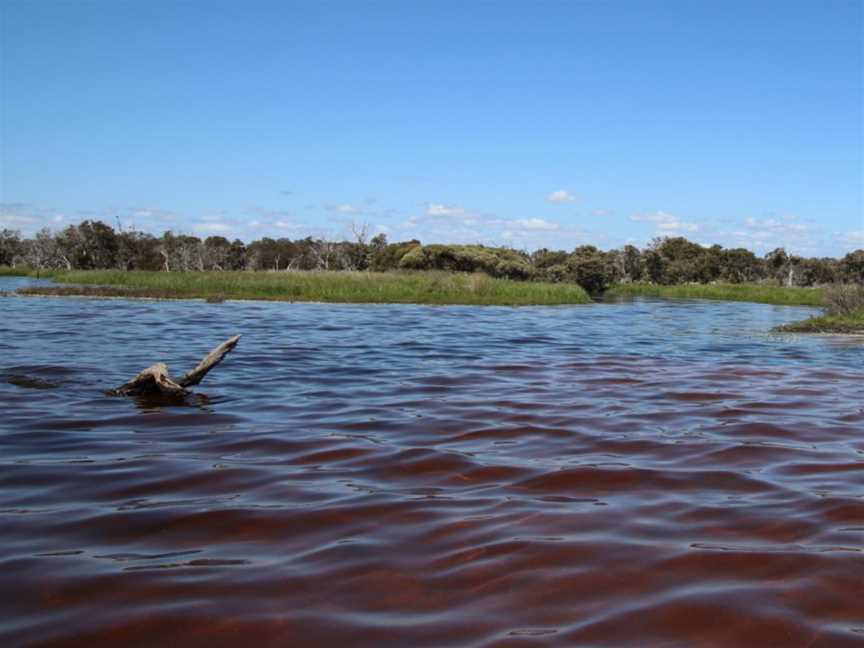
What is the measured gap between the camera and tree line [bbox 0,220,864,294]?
65.3m

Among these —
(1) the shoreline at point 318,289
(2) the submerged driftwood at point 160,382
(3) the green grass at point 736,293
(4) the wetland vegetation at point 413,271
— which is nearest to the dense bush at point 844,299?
(4) the wetland vegetation at point 413,271

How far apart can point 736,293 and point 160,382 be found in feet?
181

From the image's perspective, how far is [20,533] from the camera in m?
3.88

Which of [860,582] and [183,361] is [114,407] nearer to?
[183,361]

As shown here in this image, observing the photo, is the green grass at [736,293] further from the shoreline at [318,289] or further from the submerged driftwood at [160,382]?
the submerged driftwood at [160,382]

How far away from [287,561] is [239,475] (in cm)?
166

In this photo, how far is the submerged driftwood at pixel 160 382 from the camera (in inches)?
316

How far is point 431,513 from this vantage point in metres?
4.28

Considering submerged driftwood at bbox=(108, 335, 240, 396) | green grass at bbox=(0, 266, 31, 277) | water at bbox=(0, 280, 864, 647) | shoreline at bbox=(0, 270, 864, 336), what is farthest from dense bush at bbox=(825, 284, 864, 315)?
green grass at bbox=(0, 266, 31, 277)

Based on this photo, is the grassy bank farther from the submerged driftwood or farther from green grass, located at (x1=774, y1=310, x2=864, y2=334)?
the submerged driftwood

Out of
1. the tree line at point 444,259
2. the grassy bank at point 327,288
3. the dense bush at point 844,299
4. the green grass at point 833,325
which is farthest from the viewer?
the tree line at point 444,259

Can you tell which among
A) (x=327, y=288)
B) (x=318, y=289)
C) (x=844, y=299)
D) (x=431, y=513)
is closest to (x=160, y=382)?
(x=431, y=513)

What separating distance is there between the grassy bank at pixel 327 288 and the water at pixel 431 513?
2600 cm

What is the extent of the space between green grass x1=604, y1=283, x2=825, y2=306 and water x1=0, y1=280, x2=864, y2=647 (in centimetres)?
4434
